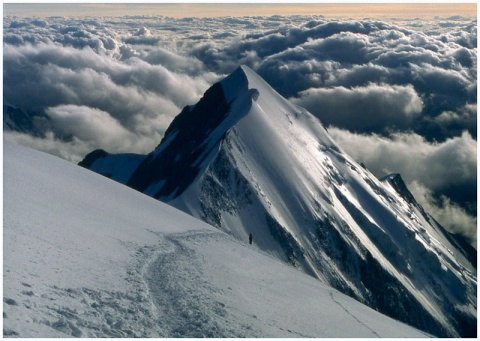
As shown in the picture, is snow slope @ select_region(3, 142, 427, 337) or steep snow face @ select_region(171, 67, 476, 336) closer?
snow slope @ select_region(3, 142, 427, 337)

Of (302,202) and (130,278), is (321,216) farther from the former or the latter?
(130,278)

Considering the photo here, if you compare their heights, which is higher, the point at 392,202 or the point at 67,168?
the point at 67,168

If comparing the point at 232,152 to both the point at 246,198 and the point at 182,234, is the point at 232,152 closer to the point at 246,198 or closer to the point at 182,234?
the point at 246,198

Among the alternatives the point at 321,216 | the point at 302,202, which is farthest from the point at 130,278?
the point at 321,216

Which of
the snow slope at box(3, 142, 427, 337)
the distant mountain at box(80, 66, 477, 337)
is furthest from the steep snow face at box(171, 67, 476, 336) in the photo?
the snow slope at box(3, 142, 427, 337)

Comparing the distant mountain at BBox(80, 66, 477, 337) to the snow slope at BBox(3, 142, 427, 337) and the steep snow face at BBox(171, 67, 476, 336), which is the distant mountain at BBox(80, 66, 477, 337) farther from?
the snow slope at BBox(3, 142, 427, 337)

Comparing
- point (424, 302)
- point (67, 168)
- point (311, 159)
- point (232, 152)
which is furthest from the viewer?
point (311, 159)

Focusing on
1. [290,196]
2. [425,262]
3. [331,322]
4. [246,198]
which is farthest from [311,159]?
[331,322]

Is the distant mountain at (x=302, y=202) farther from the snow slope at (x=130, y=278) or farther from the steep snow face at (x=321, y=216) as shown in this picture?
the snow slope at (x=130, y=278)
